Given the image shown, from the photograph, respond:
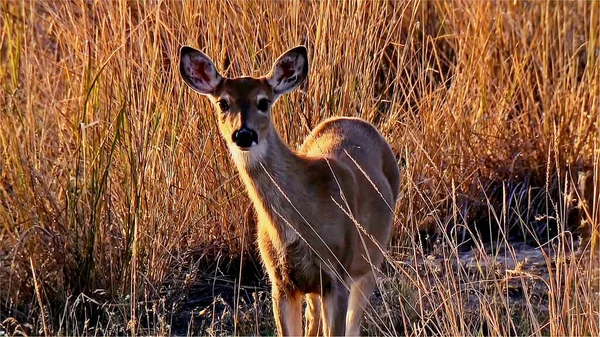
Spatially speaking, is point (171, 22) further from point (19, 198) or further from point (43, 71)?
point (19, 198)

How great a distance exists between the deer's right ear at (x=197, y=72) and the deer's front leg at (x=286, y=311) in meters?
1.06

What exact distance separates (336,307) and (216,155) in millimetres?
1703

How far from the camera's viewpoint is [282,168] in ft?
20.3

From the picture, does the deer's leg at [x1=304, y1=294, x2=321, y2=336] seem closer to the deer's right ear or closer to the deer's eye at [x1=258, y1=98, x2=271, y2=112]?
the deer's eye at [x1=258, y1=98, x2=271, y2=112]

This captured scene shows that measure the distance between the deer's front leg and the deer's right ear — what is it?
106 centimetres

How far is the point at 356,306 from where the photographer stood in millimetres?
6707

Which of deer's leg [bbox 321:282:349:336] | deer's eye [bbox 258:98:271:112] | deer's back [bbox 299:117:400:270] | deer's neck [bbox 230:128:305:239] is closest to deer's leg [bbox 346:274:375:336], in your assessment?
deer's back [bbox 299:117:400:270]

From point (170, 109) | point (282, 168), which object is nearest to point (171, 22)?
point (170, 109)

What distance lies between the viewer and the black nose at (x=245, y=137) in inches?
234

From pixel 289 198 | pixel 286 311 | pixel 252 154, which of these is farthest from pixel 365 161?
pixel 286 311

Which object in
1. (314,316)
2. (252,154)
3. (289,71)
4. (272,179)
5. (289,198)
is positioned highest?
(289,71)

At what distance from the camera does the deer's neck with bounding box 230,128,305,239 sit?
6141 mm

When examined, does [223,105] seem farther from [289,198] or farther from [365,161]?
[365,161]

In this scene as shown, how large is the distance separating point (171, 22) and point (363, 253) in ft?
6.88
